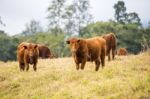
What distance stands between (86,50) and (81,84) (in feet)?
11.4

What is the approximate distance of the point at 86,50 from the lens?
17422 mm

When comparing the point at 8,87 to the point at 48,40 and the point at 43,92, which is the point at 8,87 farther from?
the point at 48,40

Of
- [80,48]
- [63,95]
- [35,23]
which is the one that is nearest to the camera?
[63,95]

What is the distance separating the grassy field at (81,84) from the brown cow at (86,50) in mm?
966

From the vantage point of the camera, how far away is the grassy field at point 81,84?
41.5 feet

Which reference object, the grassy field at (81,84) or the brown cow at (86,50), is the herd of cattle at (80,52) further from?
the grassy field at (81,84)

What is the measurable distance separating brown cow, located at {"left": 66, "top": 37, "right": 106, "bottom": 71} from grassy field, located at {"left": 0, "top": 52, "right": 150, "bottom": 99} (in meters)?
0.97

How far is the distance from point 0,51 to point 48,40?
8.63 m

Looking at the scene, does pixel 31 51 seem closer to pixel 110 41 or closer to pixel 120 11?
pixel 110 41

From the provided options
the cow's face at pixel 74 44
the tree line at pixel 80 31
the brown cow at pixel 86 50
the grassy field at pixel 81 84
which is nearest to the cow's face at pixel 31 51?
the grassy field at pixel 81 84

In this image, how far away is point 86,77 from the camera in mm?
15000

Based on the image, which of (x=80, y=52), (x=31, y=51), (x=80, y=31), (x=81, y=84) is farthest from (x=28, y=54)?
(x=80, y=31)

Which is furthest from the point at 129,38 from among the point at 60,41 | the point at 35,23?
the point at 35,23

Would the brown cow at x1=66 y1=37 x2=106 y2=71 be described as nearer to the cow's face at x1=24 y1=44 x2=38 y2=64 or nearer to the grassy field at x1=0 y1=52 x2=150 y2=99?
the grassy field at x1=0 y1=52 x2=150 y2=99
